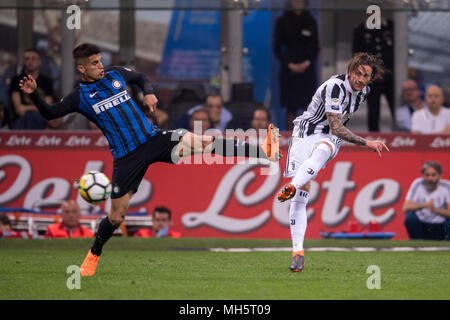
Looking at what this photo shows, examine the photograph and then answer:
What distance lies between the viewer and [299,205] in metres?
9.43

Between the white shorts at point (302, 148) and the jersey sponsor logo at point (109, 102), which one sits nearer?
the jersey sponsor logo at point (109, 102)

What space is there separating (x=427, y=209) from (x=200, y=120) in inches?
149

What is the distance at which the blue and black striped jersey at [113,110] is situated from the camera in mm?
8919

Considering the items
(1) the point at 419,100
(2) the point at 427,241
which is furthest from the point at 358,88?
(1) the point at 419,100

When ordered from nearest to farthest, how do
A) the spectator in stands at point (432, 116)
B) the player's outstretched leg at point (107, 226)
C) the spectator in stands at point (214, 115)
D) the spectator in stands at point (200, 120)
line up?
the player's outstretched leg at point (107, 226) < the spectator in stands at point (200, 120) < the spectator in stands at point (214, 115) < the spectator in stands at point (432, 116)

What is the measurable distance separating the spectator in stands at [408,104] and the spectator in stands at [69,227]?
5545 mm

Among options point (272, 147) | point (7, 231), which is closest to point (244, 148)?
point (272, 147)

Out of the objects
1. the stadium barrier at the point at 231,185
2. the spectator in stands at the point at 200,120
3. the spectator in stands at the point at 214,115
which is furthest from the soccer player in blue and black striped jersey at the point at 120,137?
the spectator in stands at the point at 214,115

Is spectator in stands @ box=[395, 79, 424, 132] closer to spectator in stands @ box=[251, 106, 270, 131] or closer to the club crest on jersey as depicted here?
spectator in stands @ box=[251, 106, 270, 131]

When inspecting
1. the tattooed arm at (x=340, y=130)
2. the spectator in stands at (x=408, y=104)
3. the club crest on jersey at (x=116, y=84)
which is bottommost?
the tattooed arm at (x=340, y=130)

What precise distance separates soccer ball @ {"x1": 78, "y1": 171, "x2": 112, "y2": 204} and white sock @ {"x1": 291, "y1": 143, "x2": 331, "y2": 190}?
1.96 m

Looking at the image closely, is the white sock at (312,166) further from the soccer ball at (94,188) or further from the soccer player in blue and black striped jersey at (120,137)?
the soccer ball at (94,188)

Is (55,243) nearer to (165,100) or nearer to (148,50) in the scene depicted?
(165,100)

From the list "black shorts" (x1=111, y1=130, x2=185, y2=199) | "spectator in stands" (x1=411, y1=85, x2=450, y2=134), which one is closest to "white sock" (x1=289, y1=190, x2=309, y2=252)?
"black shorts" (x1=111, y1=130, x2=185, y2=199)
